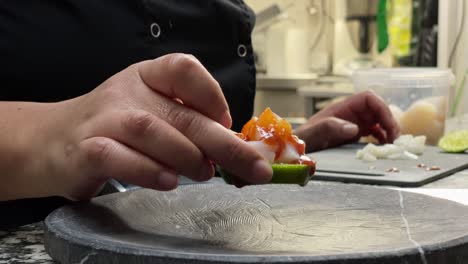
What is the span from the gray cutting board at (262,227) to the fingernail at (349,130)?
1.90ft

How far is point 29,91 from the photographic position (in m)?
0.99

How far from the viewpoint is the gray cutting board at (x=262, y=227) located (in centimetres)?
52

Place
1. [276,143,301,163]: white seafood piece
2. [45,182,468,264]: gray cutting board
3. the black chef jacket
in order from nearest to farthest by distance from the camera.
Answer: [45,182,468,264]: gray cutting board < [276,143,301,163]: white seafood piece < the black chef jacket

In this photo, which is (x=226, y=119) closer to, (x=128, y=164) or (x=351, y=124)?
(x=128, y=164)

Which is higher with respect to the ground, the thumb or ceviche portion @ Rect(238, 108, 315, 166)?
ceviche portion @ Rect(238, 108, 315, 166)

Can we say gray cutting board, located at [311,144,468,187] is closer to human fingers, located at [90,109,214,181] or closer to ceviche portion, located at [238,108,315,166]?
ceviche portion, located at [238,108,315,166]

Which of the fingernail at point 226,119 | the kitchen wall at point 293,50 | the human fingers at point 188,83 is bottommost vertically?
the kitchen wall at point 293,50

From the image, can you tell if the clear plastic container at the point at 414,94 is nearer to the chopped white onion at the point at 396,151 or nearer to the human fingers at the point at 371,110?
the human fingers at the point at 371,110

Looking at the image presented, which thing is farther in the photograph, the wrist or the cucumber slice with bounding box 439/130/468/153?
the cucumber slice with bounding box 439/130/468/153

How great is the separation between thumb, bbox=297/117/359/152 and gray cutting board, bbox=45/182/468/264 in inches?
22.4

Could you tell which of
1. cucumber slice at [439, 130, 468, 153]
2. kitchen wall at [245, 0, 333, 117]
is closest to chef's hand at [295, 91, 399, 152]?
cucumber slice at [439, 130, 468, 153]

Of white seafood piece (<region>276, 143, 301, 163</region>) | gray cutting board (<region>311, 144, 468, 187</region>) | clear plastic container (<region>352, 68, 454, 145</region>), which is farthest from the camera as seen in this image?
clear plastic container (<region>352, 68, 454, 145</region>)

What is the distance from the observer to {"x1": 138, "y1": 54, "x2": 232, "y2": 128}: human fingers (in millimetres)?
643

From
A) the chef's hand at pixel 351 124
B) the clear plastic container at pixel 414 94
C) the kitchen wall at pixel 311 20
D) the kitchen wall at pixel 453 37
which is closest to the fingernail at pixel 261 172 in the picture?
the chef's hand at pixel 351 124
